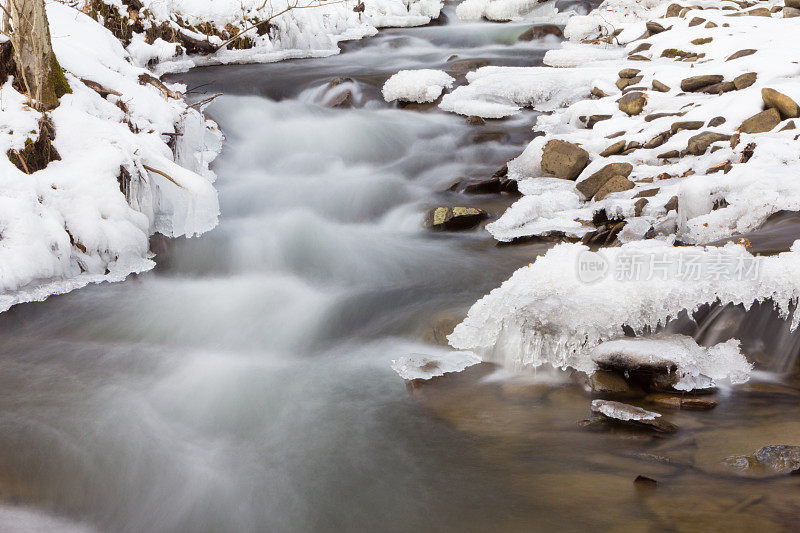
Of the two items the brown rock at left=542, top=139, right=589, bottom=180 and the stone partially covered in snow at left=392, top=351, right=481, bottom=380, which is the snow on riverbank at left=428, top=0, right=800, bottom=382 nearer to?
the brown rock at left=542, top=139, right=589, bottom=180

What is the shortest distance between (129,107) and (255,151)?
1.79 metres

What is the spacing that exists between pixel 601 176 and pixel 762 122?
1356mm

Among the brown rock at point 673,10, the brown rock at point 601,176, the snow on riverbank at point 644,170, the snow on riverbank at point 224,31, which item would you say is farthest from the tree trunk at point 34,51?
the brown rock at point 673,10

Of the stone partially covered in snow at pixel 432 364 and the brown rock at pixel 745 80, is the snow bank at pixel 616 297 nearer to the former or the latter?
the stone partially covered in snow at pixel 432 364

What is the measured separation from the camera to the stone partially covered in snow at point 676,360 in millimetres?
3045

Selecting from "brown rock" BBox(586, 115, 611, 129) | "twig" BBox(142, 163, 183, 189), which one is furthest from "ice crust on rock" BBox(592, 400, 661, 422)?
"brown rock" BBox(586, 115, 611, 129)

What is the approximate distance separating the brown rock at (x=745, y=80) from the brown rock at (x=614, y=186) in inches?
81.2

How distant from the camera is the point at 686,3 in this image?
10.8 m

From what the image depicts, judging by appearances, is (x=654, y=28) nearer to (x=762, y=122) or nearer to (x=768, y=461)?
(x=762, y=122)

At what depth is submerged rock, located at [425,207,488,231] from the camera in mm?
5797

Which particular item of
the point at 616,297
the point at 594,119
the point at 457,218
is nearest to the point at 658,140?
the point at 594,119

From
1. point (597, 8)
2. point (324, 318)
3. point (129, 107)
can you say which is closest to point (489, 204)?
point (324, 318)

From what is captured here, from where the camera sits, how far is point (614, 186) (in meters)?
5.47

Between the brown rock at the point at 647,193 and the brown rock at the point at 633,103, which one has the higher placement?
the brown rock at the point at 633,103
